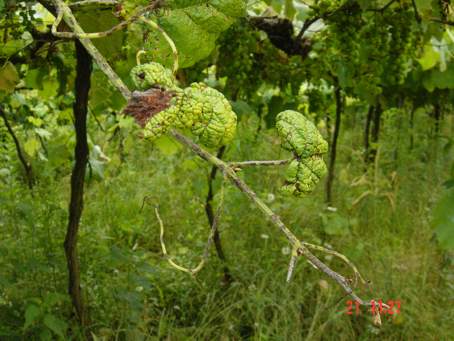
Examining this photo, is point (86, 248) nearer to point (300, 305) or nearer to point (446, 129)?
point (300, 305)

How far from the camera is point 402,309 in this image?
8.04 ft

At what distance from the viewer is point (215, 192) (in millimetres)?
2541

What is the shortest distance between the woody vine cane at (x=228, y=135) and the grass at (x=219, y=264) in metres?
0.88

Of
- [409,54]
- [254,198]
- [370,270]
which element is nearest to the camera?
[254,198]

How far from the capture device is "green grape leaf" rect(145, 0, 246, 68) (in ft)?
2.52

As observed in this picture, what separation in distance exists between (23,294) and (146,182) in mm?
1691

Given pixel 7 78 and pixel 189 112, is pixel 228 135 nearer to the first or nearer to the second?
pixel 189 112

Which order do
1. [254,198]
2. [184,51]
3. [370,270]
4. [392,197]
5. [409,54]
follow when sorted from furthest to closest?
[392,197] < [370,270] < [409,54] < [184,51] < [254,198]

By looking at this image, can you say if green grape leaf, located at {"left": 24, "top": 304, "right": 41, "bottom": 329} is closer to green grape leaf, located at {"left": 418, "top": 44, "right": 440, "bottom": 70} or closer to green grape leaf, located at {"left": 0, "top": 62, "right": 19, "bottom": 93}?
green grape leaf, located at {"left": 0, "top": 62, "right": 19, "bottom": 93}

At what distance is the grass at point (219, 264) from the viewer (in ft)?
7.04

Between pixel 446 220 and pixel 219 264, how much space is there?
1.30 meters

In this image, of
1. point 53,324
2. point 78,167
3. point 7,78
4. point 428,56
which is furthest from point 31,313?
point 428,56

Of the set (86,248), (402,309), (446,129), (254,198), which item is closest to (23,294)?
(86,248)

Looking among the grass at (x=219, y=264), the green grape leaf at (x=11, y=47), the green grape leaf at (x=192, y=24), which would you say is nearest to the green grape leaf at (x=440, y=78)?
the grass at (x=219, y=264)
